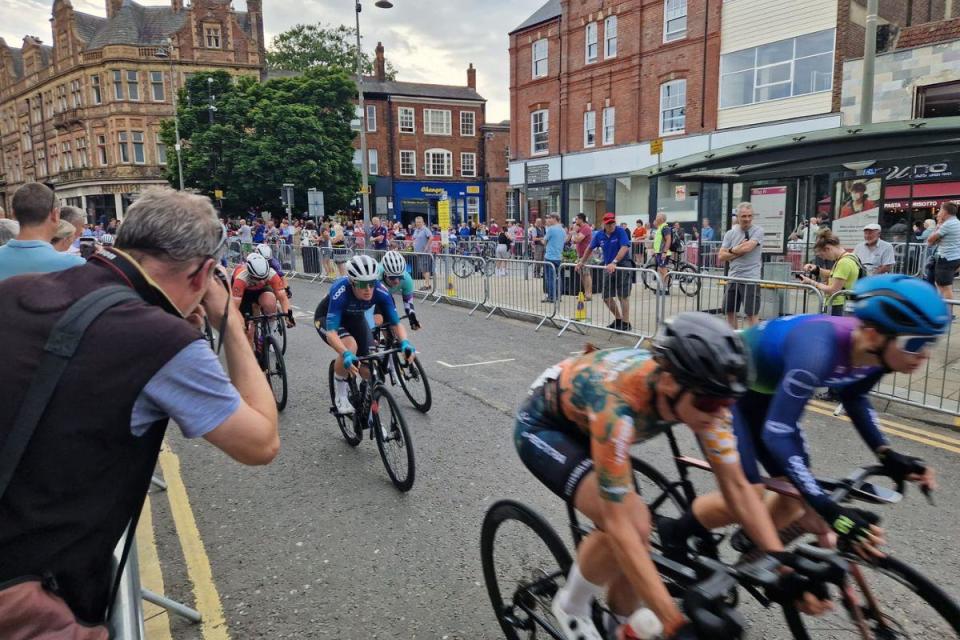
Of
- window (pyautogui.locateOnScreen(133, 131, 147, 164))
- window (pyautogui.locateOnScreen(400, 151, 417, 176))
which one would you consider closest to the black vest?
window (pyautogui.locateOnScreen(400, 151, 417, 176))

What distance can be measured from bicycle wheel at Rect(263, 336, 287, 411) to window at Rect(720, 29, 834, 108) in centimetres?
2299

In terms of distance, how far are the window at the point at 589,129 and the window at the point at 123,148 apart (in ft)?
Answer: 128

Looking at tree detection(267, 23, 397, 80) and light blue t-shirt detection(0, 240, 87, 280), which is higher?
tree detection(267, 23, 397, 80)

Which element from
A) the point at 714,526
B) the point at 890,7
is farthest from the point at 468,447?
the point at 890,7

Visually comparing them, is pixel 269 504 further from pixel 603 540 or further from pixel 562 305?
pixel 562 305

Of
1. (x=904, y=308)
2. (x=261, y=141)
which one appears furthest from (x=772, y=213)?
(x=261, y=141)

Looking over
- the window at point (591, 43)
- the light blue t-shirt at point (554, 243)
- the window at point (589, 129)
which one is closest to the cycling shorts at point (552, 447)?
the light blue t-shirt at point (554, 243)

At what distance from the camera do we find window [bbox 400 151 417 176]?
49750mm

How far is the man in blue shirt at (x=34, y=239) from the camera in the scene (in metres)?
3.94

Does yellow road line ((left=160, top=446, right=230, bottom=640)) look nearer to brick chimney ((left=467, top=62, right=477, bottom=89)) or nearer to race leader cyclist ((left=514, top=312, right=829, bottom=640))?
race leader cyclist ((left=514, top=312, right=829, bottom=640))

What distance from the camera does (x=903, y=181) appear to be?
1884 centimetres

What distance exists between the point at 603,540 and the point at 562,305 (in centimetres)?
982

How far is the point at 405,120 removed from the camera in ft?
162

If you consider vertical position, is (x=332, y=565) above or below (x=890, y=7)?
below
